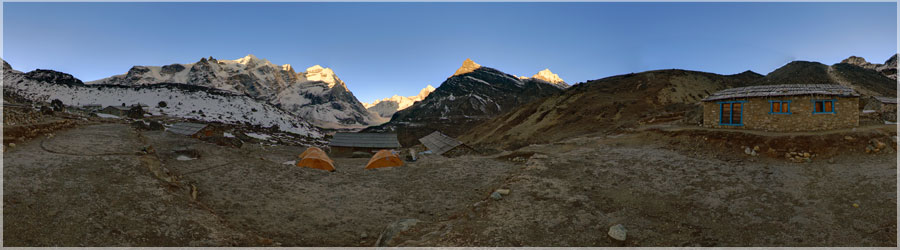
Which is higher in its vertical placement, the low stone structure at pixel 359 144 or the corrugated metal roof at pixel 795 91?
the corrugated metal roof at pixel 795 91

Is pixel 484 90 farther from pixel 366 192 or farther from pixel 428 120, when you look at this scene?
pixel 366 192

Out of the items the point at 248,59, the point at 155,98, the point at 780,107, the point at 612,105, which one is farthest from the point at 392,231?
the point at 248,59

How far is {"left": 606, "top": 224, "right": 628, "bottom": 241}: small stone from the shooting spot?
8008 mm

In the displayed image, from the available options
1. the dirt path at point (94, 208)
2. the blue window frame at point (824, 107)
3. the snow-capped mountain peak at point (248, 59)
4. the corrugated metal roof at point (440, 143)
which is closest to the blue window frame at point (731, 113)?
the blue window frame at point (824, 107)

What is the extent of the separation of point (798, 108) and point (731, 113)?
9.90 feet

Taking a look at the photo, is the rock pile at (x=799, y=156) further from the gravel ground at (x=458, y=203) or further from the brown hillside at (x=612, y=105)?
the brown hillside at (x=612, y=105)

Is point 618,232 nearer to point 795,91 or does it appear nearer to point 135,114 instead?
point 795,91

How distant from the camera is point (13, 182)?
336 inches

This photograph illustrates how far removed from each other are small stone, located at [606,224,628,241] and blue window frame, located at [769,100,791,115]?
1607cm

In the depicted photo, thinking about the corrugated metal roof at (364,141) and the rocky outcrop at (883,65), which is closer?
the corrugated metal roof at (364,141)

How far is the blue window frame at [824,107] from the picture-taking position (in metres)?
17.2

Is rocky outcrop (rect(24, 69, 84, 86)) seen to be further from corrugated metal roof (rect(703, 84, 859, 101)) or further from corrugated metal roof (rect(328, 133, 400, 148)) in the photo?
corrugated metal roof (rect(703, 84, 859, 101))

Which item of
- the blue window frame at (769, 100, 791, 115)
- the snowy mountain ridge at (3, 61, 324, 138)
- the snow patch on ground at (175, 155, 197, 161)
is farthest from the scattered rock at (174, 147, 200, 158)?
the snowy mountain ridge at (3, 61, 324, 138)

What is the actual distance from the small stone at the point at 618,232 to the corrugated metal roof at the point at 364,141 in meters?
23.8
